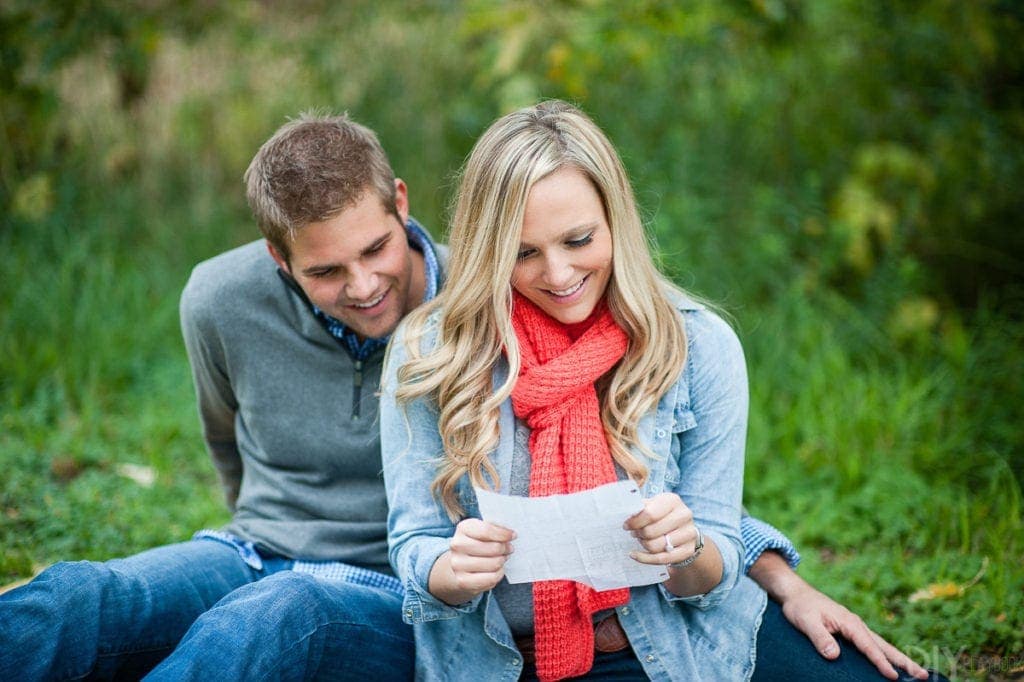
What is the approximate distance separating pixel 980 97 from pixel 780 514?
102 inches

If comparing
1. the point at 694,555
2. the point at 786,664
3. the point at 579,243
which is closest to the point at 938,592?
the point at 786,664

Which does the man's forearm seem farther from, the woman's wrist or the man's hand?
the woman's wrist

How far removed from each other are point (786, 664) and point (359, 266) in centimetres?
140

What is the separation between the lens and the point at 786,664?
2.32m

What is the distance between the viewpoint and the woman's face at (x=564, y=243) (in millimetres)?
2180

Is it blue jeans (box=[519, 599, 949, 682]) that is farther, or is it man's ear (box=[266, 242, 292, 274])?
man's ear (box=[266, 242, 292, 274])

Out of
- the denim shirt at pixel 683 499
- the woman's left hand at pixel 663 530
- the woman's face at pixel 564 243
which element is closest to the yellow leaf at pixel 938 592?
the denim shirt at pixel 683 499

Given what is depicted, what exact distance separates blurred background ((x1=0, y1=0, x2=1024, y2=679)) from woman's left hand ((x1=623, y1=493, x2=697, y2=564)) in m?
1.36

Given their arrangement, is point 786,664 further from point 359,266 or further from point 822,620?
point 359,266

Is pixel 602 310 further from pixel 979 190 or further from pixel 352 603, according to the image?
pixel 979 190

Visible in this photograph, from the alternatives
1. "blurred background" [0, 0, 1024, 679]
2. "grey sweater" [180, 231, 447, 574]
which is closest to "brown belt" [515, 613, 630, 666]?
"grey sweater" [180, 231, 447, 574]

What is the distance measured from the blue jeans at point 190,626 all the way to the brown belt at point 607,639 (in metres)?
0.30

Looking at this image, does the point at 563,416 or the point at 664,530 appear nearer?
the point at 664,530

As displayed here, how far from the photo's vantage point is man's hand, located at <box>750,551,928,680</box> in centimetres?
232
